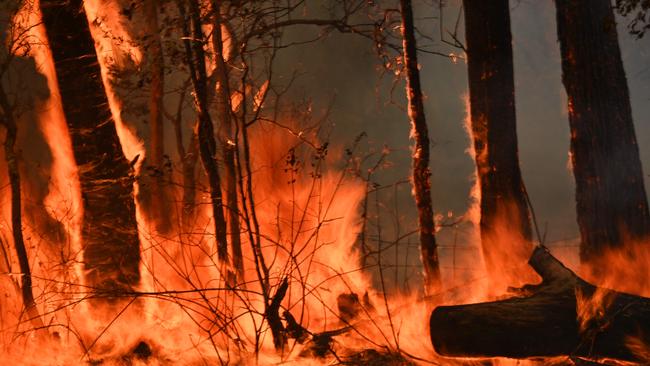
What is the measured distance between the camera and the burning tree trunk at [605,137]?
5242 millimetres

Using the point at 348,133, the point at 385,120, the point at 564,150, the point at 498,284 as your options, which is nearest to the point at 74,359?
the point at 498,284

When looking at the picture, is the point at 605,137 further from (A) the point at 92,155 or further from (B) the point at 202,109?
(A) the point at 92,155

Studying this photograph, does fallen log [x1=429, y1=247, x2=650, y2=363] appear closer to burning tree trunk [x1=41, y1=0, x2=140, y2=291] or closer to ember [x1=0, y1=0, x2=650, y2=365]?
ember [x1=0, y1=0, x2=650, y2=365]

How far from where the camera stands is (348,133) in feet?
84.3

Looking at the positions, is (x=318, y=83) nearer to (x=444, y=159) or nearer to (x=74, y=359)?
(x=444, y=159)

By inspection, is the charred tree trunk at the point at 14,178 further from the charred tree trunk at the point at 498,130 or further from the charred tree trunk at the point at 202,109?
the charred tree trunk at the point at 498,130

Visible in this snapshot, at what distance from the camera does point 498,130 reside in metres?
5.55

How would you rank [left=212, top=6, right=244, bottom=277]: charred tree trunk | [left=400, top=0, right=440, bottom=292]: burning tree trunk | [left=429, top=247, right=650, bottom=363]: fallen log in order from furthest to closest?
[left=400, top=0, right=440, bottom=292]: burning tree trunk, [left=212, top=6, right=244, bottom=277]: charred tree trunk, [left=429, top=247, right=650, bottom=363]: fallen log

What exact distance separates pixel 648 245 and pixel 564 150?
31275mm

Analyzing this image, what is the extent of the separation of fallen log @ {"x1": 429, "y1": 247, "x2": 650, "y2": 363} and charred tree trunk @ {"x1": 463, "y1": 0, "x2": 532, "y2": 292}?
7.47 ft

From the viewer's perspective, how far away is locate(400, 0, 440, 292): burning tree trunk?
5.59 meters

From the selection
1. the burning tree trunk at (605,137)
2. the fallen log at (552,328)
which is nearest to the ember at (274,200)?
the burning tree trunk at (605,137)

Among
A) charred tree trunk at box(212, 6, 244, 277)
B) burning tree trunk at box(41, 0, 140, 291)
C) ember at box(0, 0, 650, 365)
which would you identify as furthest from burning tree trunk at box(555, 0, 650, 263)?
burning tree trunk at box(41, 0, 140, 291)

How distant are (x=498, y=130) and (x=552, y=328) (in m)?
2.72
